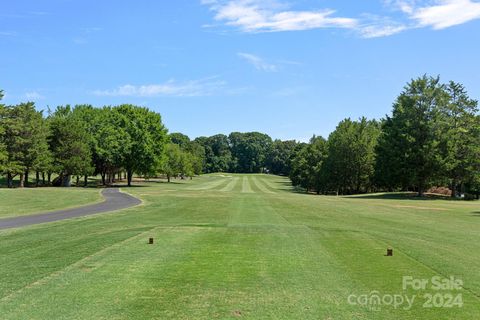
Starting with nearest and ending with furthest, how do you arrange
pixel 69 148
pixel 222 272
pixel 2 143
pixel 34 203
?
pixel 222 272 → pixel 34 203 → pixel 2 143 → pixel 69 148

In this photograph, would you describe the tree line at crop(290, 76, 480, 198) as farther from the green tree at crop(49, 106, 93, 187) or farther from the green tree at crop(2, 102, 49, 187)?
the green tree at crop(2, 102, 49, 187)

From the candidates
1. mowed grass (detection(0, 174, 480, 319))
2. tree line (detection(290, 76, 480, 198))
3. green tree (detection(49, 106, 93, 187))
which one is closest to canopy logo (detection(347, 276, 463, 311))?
mowed grass (detection(0, 174, 480, 319))

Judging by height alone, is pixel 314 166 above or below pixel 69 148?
below

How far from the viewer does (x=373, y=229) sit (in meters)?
19.4

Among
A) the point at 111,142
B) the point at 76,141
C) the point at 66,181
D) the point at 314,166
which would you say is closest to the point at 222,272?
the point at 76,141

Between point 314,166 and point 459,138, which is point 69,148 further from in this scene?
point 459,138

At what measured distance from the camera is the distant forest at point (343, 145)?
5831 centimetres

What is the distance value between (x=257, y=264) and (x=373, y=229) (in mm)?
10396

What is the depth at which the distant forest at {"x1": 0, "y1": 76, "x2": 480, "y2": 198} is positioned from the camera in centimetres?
5831

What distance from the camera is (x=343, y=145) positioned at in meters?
73.9

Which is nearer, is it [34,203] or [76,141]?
[34,203]

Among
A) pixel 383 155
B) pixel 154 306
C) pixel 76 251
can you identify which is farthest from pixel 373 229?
pixel 383 155

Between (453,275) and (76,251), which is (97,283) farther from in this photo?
(453,275)

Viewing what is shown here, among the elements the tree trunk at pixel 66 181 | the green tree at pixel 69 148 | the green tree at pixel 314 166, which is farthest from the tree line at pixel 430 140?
the tree trunk at pixel 66 181
